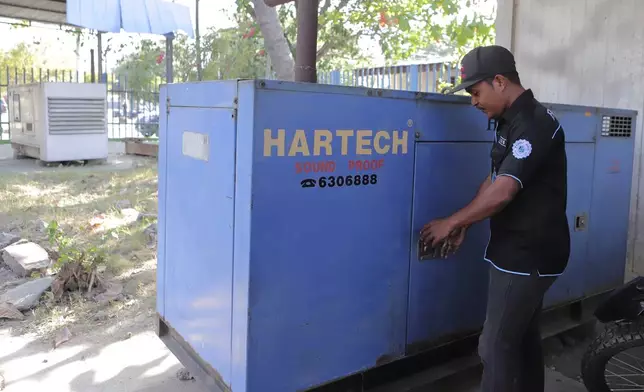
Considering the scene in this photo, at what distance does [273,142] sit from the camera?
2158 mm

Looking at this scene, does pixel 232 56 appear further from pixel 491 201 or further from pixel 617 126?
pixel 491 201

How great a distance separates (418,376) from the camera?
2.92 m

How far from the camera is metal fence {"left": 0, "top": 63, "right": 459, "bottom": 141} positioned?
372 inches

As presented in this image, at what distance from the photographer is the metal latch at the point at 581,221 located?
140 inches

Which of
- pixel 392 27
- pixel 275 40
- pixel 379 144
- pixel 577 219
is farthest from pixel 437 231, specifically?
pixel 392 27

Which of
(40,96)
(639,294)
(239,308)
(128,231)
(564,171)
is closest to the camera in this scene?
(239,308)

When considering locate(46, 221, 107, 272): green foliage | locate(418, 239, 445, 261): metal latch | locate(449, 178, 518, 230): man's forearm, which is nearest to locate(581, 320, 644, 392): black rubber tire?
locate(418, 239, 445, 261): metal latch

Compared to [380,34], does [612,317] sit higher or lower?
lower

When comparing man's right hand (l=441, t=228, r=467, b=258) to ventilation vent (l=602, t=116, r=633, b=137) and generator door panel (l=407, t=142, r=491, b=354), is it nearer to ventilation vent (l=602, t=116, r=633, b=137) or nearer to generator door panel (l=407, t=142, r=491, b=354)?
generator door panel (l=407, t=142, r=491, b=354)

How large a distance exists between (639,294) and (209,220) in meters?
2.11

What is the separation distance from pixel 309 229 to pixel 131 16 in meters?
10.5

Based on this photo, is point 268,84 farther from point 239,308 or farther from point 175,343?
point 175,343

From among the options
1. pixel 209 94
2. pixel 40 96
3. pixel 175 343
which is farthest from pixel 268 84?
pixel 40 96

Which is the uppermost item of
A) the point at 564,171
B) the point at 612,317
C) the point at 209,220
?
the point at 564,171
